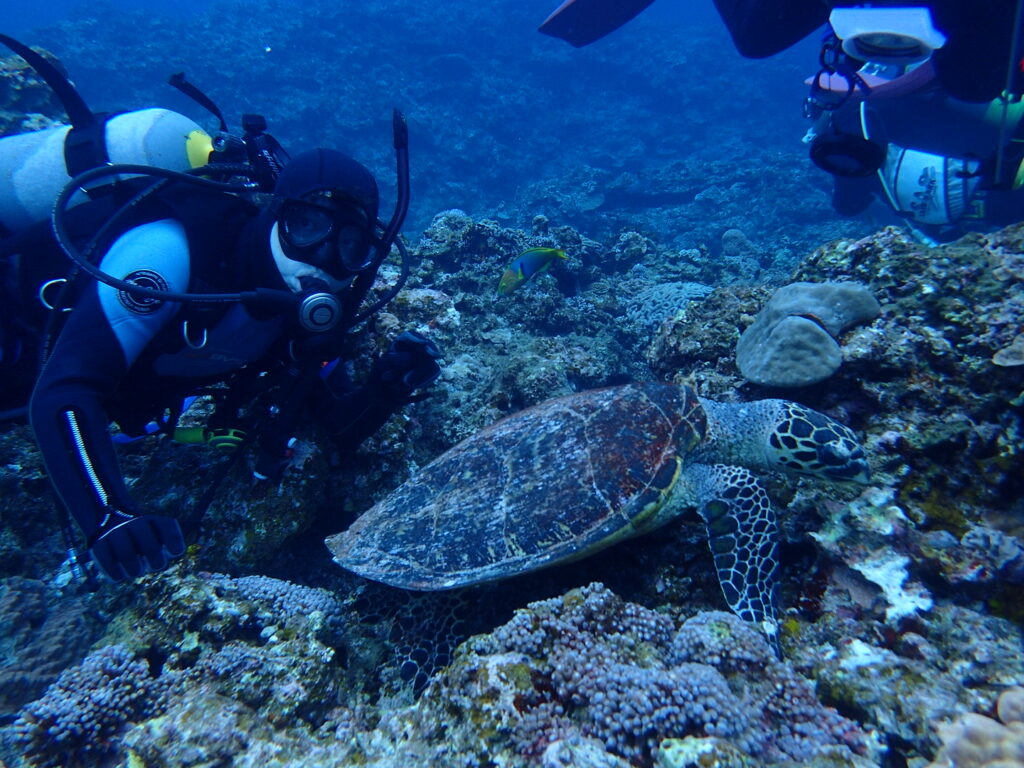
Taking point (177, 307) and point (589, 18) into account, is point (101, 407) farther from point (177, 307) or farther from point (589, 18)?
point (589, 18)

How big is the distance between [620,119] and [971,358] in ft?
92.8

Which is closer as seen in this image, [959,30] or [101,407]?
[101,407]

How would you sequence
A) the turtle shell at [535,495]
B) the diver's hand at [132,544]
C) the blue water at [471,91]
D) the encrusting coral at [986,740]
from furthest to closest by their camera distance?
the blue water at [471,91] → the turtle shell at [535,495] → the diver's hand at [132,544] → the encrusting coral at [986,740]

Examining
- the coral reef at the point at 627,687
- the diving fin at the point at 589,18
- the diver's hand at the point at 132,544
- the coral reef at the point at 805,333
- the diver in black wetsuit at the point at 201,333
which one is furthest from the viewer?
the diving fin at the point at 589,18

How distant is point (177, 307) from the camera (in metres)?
2.53

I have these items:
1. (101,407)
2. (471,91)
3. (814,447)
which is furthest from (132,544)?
(471,91)

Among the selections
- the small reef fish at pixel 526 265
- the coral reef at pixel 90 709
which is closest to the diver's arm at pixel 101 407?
the coral reef at pixel 90 709

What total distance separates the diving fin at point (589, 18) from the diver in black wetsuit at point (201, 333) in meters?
10.9

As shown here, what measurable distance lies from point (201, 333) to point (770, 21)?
7.09m

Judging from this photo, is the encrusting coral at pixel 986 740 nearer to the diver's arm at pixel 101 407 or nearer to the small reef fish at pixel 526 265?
the diver's arm at pixel 101 407

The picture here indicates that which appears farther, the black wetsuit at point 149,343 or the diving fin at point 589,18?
the diving fin at point 589,18

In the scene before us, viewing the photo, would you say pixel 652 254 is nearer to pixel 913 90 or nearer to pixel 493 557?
pixel 913 90

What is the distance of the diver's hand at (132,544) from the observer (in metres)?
1.88

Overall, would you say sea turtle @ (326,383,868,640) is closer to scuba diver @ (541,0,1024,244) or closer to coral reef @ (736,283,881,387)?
coral reef @ (736,283,881,387)
